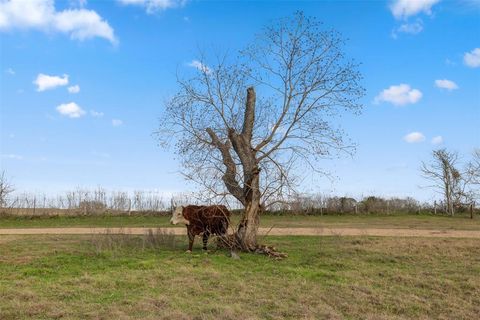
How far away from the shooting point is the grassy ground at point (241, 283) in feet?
29.7

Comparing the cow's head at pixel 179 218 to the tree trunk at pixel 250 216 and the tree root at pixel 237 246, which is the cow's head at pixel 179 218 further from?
the tree trunk at pixel 250 216

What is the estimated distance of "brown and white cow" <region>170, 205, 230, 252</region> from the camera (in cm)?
1778

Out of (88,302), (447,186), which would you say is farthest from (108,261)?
(447,186)

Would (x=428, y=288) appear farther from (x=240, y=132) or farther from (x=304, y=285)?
(x=240, y=132)

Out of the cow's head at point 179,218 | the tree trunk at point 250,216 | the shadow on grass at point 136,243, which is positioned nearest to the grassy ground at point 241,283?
the shadow on grass at point 136,243

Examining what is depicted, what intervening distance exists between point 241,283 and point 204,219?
21.9ft

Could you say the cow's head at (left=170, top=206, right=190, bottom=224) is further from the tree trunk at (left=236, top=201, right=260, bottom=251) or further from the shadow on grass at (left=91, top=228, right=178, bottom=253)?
the tree trunk at (left=236, top=201, right=260, bottom=251)

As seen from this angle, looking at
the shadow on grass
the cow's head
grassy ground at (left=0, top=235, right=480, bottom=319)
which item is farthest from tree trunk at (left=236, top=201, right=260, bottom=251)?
the shadow on grass

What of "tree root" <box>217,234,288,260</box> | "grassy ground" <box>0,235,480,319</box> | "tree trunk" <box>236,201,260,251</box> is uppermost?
"tree trunk" <box>236,201,260,251</box>

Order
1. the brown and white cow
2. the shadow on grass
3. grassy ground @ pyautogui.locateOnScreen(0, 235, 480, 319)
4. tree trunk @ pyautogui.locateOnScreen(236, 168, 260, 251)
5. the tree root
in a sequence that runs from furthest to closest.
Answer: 1. the brown and white cow
2. tree trunk @ pyautogui.locateOnScreen(236, 168, 260, 251)
3. the shadow on grass
4. the tree root
5. grassy ground @ pyautogui.locateOnScreen(0, 235, 480, 319)

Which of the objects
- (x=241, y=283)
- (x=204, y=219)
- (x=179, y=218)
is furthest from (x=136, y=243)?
(x=241, y=283)

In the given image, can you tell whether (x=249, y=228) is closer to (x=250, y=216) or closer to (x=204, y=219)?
(x=250, y=216)

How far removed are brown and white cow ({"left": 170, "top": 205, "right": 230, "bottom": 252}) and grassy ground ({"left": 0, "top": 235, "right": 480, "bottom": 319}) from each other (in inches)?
29.7

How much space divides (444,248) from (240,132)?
829 cm
